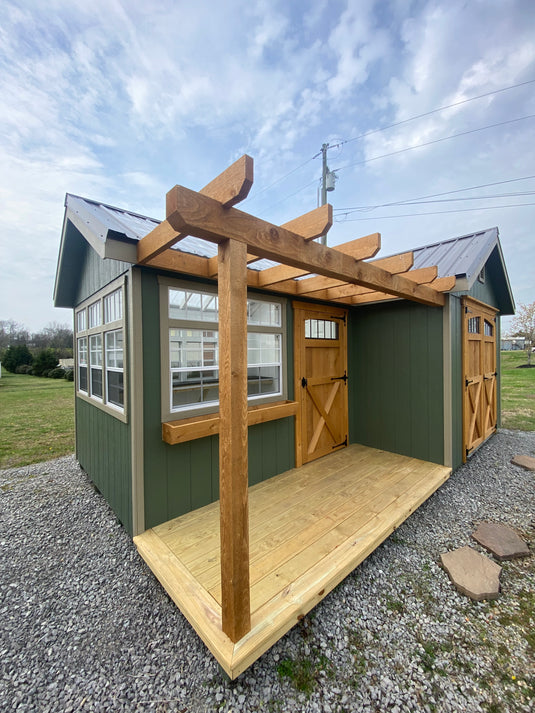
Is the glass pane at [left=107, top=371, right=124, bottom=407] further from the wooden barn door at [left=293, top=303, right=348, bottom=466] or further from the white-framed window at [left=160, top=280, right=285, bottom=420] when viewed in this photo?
the wooden barn door at [left=293, top=303, right=348, bottom=466]

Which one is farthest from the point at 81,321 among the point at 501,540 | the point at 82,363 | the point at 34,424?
the point at 501,540

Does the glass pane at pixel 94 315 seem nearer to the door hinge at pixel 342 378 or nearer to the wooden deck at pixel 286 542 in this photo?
the wooden deck at pixel 286 542

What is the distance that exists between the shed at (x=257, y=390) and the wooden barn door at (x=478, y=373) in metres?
0.06

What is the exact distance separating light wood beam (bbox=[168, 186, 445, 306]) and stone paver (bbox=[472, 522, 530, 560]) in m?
2.49

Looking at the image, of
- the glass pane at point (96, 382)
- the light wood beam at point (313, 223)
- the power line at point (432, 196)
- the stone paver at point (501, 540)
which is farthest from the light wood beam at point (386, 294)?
the power line at point (432, 196)

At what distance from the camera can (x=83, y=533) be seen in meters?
2.92

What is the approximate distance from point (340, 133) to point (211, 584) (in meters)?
10.8

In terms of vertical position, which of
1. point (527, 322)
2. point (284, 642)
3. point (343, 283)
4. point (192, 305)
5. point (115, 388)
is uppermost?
point (527, 322)

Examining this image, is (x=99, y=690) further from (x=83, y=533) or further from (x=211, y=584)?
(x=83, y=533)

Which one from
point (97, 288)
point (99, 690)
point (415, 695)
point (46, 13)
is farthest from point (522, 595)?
point (46, 13)

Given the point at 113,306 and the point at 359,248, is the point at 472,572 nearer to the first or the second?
the point at 359,248

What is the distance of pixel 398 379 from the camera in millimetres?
4328

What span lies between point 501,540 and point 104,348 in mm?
4389

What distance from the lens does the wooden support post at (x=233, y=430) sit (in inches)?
56.4
